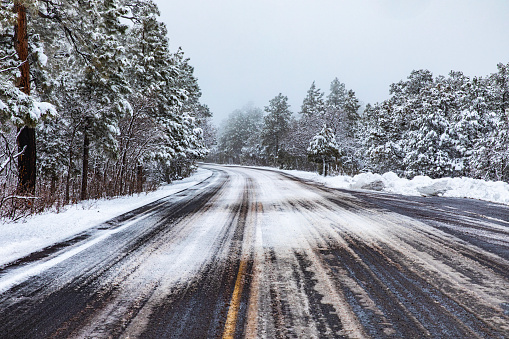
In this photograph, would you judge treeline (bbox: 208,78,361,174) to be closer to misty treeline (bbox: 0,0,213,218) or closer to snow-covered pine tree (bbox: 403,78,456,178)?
snow-covered pine tree (bbox: 403,78,456,178)

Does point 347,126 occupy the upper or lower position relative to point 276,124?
lower

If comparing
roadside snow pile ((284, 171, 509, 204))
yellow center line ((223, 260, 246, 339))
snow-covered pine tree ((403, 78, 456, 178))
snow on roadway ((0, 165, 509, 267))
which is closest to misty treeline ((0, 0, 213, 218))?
snow on roadway ((0, 165, 509, 267))

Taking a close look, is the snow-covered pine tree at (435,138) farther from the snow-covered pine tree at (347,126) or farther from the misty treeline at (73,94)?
the misty treeline at (73,94)

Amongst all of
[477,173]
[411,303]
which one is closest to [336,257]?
[411,303]

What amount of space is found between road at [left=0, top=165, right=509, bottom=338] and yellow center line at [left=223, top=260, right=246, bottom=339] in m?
0.01

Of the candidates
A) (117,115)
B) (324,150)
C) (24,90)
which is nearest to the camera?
(24,90)

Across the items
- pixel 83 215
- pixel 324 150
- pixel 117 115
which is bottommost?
pixel 83 215

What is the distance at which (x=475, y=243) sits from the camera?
521cm

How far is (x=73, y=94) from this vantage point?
12578mm

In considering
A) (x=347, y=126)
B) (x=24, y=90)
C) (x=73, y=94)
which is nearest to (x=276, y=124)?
(x=347, y=126)

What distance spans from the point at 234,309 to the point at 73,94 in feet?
45.0

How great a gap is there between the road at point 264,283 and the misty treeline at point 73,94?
363 cm

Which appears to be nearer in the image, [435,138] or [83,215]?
[83,215]

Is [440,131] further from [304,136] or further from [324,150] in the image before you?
[304,136]
